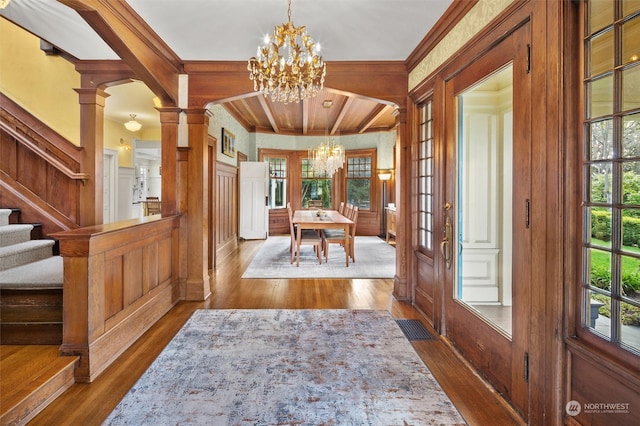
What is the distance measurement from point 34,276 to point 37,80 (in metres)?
3.86

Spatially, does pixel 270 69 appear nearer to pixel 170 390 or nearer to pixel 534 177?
pixel 534 177

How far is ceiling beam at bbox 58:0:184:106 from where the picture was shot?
2.38 meters

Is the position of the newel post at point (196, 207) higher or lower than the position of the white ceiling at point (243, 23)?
lower

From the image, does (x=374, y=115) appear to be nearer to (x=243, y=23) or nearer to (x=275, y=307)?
(x=243, y=23)

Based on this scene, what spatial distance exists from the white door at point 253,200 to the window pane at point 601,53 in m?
7.12

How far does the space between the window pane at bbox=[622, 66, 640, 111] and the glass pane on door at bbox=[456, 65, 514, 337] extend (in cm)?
140

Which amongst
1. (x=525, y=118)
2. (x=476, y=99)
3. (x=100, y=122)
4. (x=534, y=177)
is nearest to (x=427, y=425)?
(x=534, y=177)

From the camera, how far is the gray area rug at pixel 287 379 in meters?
1.83

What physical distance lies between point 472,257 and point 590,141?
164cm

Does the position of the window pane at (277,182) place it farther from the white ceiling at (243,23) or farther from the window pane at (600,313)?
the window pane at (600,313)

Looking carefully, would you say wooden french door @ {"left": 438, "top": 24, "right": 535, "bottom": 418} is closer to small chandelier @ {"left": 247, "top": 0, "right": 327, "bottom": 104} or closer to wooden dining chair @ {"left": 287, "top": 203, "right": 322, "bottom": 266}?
small chandelier @ {"left": 247, "top": 0, "right": 327, "bottom": 104}

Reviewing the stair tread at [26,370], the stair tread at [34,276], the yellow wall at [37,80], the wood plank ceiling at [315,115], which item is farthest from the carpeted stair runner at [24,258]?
the wood plank ceiling at [315,115]

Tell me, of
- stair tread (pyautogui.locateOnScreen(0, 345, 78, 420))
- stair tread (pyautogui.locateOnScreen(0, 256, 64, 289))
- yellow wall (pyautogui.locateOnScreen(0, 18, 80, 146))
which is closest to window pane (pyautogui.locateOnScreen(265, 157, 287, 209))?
yellow wall (pyautogui.locateOnScreen(0, 18, 80, 146))

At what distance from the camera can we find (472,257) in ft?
9.65
